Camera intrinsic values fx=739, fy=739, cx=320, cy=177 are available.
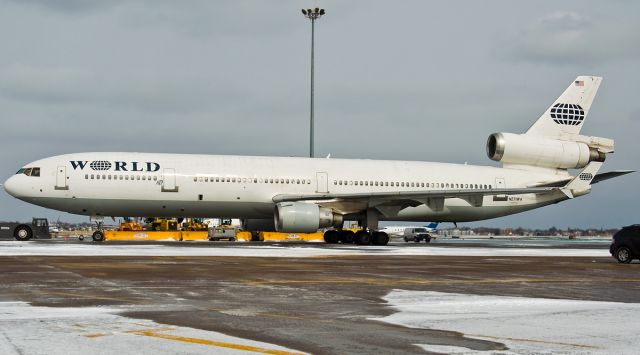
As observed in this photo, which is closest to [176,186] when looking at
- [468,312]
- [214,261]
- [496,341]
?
[214,261]

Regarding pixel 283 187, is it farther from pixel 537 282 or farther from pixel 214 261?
pixel 537 282

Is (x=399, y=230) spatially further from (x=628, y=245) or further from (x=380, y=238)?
(x=628, y=245)

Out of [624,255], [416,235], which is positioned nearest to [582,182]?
[624,255]

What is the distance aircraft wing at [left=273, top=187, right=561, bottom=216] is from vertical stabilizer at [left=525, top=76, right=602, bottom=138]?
244 inches

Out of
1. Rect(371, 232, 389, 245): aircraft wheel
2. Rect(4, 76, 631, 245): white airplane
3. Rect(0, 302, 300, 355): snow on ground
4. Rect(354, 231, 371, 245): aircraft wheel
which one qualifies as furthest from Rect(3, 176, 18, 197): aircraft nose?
Rect(0, 302, 300, 355): snow on ground

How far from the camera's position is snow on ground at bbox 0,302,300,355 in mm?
6809

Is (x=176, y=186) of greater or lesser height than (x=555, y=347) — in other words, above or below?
above

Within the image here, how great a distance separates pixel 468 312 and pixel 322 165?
99.9 feet

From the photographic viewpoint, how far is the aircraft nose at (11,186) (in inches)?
1427

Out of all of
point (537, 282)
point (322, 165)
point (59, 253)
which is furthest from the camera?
point (322, 165)

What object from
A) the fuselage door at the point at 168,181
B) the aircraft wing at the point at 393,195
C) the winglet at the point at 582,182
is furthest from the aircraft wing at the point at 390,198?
the fuselage door at the point at 168,181

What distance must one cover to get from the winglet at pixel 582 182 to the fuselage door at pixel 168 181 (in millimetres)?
21458

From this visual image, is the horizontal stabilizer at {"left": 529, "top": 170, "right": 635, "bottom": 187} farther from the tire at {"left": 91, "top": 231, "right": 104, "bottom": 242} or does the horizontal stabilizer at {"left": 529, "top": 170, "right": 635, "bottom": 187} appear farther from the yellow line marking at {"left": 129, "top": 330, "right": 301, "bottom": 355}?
the yellow line marking at {"left": 129, "top": 330, "right": 301, "bottom": 355}

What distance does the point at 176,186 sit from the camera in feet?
120
